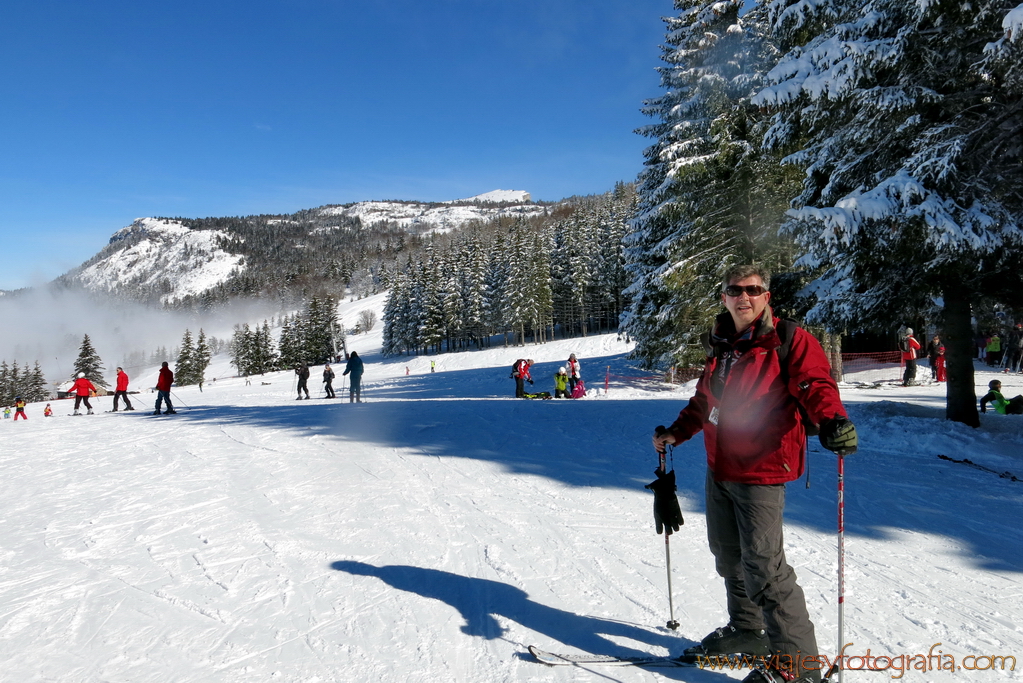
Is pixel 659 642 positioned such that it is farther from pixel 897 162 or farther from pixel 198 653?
pixel 897 162

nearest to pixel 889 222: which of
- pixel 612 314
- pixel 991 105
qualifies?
pixel 991 105

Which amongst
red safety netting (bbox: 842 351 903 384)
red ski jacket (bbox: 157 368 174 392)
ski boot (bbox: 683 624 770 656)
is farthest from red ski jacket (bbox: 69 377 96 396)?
red safety netting (bbox: 842 351 903 384)

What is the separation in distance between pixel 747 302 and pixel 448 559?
3.19 m

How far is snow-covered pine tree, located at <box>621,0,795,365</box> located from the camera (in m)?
14.6

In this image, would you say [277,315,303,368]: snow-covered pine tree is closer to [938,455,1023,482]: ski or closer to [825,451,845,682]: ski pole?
[938,455,1023,482]: ski

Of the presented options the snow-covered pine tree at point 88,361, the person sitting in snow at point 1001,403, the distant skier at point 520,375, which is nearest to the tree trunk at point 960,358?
the person sitting in snow at point 1001,403

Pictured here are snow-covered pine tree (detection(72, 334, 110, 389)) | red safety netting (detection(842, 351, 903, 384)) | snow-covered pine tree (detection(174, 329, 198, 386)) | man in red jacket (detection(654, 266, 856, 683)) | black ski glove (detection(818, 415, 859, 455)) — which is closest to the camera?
black ski glove (detection(818, 415, 859, 455))

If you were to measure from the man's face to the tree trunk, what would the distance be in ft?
27.7

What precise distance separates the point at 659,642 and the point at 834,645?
99cm

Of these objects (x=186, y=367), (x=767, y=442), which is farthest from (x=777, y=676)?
(x=186, y=367)

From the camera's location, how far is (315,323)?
72625 mm

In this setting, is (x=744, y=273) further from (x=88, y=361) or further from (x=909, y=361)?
(x=88, y=361)

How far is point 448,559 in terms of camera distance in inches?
183

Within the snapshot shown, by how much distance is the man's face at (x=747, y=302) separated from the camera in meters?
2.74
